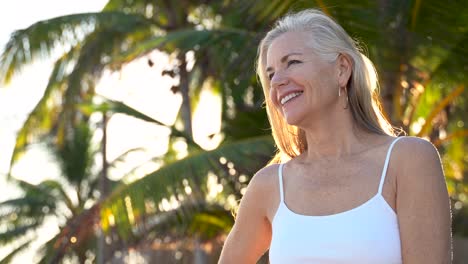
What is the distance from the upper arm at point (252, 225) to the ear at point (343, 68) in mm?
295

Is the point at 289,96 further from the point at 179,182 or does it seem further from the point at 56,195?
the point at 56,195

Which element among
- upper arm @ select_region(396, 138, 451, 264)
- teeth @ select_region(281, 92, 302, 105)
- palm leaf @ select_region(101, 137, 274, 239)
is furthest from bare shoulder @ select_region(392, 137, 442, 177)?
palm leaf @ select_region(101, 137, 274, 239)

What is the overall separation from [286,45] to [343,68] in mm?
151

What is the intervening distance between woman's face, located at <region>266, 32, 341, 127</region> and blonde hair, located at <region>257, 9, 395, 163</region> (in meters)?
0.02

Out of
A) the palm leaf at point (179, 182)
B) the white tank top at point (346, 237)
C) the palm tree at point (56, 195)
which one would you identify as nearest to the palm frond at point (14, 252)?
the palm tree at point (56, 195)

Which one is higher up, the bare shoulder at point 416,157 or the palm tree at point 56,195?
the bare shoulder at point 416,157

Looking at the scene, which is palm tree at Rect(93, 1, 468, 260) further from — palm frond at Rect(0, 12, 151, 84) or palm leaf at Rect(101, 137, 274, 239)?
palm frond at Rect(0, 12, 151, 84)

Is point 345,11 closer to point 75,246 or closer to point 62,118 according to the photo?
point 75,246

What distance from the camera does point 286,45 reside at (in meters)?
2.84

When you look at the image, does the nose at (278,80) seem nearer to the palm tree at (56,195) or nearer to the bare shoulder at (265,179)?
the bare shoulder at (265,179)

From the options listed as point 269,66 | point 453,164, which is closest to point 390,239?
point 269,66

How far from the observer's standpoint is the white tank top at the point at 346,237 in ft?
8.55

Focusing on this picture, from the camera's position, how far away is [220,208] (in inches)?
556

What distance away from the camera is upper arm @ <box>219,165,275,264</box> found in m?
2.92
